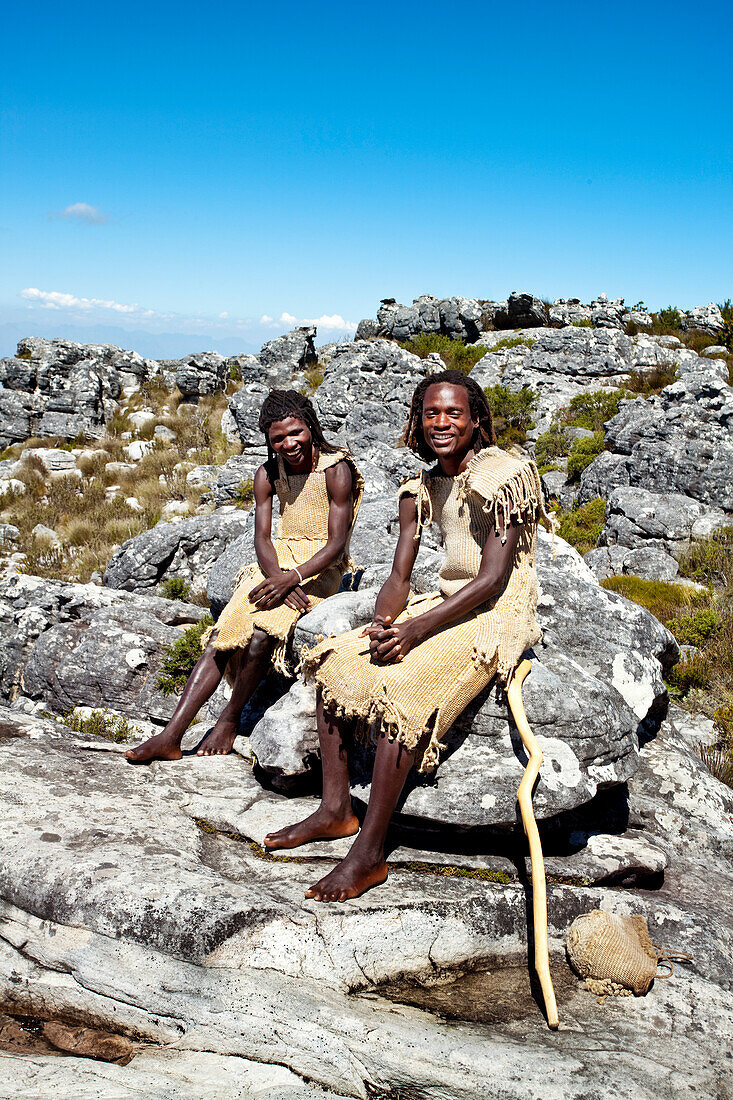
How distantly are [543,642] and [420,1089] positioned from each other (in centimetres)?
263

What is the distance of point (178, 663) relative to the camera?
639 centimetres

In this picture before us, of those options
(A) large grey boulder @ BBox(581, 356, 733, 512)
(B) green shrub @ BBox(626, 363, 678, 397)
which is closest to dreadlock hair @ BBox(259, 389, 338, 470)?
(A) large grey boulder @ BBox(581, 356, 733, 512)

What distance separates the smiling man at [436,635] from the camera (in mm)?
3379

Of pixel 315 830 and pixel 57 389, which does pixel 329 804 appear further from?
pixel 57 389

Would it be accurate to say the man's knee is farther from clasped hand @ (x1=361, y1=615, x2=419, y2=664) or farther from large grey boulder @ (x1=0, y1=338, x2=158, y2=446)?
large grey boulder @ (x1=0, y1=338, x2=158, y2=446)

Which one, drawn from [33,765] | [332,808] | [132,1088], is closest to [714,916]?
[332,808]

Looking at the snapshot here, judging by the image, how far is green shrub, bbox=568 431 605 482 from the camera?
14188 millimetres

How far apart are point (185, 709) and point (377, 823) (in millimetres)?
1788

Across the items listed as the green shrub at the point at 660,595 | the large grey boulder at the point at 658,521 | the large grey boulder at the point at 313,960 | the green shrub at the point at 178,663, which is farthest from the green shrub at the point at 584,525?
the large grey boulder at the point at 313,960

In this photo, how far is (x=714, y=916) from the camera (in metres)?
3.53

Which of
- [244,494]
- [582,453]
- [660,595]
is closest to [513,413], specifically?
[582,453]

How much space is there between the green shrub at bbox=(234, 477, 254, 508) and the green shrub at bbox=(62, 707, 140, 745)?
699cm

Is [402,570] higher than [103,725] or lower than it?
higher

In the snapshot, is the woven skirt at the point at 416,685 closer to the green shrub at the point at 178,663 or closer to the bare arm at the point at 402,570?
the bare arm at the point at 402,570
